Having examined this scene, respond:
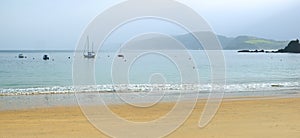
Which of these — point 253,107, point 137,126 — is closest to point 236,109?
point 253,107

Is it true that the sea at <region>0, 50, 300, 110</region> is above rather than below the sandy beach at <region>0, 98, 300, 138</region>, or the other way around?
above

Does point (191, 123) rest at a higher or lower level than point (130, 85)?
lower

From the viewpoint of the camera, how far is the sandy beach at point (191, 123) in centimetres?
855

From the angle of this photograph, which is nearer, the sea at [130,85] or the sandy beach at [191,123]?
the sandy beach at [191,123]

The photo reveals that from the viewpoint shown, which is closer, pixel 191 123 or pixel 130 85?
pixel 191 123

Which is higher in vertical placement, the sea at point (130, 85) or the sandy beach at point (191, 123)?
the sea at point (130, 85)

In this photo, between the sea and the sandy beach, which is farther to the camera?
the sea

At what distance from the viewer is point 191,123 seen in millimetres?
→ 9742

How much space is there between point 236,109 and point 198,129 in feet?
14.2

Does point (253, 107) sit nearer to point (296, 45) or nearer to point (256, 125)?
point (256, 125)

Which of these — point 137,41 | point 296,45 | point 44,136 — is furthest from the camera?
point 296,45

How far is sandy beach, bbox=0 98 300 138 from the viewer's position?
8.55m

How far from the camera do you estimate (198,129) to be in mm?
9023

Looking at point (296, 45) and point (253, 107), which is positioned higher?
point (296, 45)
